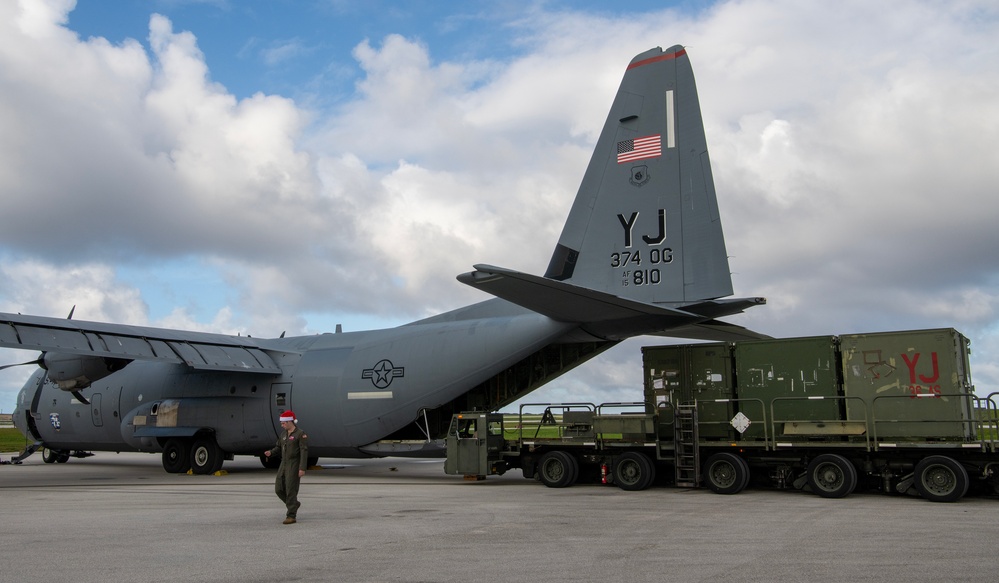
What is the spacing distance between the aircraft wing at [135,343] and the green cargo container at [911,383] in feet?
45.0

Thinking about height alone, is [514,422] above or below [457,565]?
above

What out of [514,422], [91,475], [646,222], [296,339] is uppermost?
[646,222]

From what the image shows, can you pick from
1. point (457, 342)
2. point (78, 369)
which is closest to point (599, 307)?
point (457, 342)

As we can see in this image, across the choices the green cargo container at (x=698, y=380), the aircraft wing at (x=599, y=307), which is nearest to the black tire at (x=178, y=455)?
the aircraft wing at (x=599, y=307)

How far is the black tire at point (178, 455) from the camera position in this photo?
21.5 meters

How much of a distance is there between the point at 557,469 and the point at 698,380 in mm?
3255

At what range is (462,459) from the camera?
16.7 m

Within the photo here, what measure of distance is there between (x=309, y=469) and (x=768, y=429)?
1307cm

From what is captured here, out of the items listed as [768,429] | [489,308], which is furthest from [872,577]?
[489,308]

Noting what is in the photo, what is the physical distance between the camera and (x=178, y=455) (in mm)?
21500

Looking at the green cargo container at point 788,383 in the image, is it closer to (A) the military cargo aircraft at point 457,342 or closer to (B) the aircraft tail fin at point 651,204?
(A) the military cargo aircraft at point 457,342

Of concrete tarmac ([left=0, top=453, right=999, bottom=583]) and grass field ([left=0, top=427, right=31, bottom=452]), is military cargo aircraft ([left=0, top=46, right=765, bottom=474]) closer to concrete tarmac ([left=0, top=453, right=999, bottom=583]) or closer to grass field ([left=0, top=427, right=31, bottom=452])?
concrete tarmac ([left=0, top=453, right=999, bottom=583])

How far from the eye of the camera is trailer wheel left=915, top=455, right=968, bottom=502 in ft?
39.9

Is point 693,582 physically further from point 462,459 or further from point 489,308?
point 489,308
